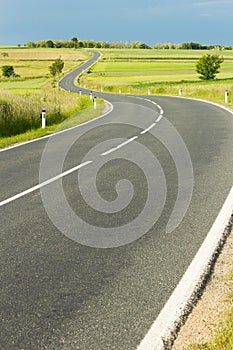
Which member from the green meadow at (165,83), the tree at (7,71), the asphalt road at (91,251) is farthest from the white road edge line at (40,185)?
the tree at (7,71)

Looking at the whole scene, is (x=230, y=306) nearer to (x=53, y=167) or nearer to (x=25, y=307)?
(x=25, y=307)

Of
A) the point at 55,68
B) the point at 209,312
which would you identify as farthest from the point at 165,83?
the point at 209,312

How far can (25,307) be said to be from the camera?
368cm

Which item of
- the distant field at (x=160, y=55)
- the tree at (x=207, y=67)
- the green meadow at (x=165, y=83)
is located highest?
the distant field at (x=160, y=55)

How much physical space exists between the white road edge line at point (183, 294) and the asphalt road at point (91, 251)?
0.22 ft

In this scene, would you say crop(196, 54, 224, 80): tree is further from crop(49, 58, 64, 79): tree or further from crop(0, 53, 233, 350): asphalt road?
crop(0, 53, 233, 350): asphalt road

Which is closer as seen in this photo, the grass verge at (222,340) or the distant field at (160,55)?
the grass verge at (222,340)

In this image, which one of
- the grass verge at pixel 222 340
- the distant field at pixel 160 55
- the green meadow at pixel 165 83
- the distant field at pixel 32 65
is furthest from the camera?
the distant field at pixel 160 55

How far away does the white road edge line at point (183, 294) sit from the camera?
10.6 ft

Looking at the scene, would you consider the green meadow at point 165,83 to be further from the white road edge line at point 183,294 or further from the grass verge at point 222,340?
the grass verge at point 222,340

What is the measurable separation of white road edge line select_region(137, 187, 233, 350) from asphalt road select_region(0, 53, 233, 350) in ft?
0.22

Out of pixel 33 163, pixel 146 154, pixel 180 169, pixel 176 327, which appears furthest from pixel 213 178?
pixel 176 327

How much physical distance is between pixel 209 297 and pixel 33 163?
6895mm

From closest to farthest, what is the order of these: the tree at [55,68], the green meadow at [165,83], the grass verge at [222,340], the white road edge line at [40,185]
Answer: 1. the grass verge at [222,340]
2. the white road edge line at [40,185]
3. the green meadow at [165,83]
4. the tree at [55,68]
